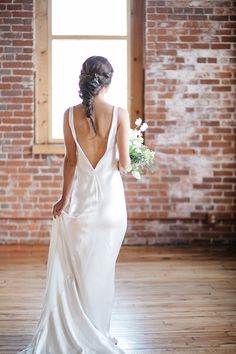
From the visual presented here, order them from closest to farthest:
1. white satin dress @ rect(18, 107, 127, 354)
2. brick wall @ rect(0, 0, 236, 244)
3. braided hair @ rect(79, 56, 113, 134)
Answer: braided hair @ rect(79, 56, 113, 134) → white satin dress @ rect(18, 107, 127, 354) → brick wall @ rect(0, 0, 236, 244)

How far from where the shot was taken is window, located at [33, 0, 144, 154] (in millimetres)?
5359

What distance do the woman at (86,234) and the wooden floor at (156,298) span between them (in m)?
0.33

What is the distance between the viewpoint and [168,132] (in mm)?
5438

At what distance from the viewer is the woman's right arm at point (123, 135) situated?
266 cm

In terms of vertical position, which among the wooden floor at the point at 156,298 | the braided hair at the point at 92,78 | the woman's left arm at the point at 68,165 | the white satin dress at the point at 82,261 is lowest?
the wooden floor at the point at 156,298

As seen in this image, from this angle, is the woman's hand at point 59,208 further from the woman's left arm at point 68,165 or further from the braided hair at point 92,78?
the braided hair at point 92,78

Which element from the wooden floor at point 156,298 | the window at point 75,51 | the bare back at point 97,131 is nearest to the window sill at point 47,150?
the window at point 75,51

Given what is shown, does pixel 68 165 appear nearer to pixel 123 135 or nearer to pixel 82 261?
pixel 123 135

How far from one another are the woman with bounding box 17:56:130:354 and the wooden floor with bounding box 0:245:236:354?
13.1 inches

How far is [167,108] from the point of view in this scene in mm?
5422

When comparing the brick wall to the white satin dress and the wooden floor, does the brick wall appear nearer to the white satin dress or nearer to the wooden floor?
the wooden floor

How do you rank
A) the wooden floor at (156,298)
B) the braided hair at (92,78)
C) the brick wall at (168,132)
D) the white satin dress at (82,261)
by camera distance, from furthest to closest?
the brick wall at (168,132), the wooden floor at (156,298), the white satin dress at (82,261), the braided hair at (92,78)

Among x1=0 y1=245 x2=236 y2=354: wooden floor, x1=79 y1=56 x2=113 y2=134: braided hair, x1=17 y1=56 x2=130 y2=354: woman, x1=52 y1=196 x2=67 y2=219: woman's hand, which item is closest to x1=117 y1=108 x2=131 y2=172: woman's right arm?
x1=17 y1=56 x2=130 y2=354: woman

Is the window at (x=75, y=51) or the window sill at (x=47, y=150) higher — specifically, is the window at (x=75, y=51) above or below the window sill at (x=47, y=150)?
above
